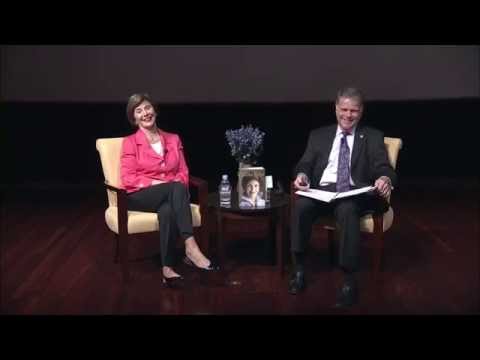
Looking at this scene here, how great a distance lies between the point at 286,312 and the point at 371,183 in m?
1.05

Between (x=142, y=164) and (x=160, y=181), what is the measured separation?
0.16 meters

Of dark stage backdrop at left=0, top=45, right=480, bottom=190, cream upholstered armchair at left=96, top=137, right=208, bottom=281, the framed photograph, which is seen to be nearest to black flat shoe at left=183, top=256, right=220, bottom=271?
cream upholstered armchair at left=96, top=137, right=208, bottom=281

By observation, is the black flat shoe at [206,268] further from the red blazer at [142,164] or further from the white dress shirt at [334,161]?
the white dress shirt at [334,161]

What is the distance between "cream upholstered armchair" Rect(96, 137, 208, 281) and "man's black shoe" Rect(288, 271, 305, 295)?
0.68 meters

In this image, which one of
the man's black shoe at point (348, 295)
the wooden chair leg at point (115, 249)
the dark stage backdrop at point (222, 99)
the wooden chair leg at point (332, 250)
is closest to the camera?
the man's black shoe at point (348, 295)

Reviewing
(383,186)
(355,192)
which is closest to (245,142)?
(355,192)

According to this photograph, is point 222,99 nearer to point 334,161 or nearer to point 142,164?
point 142,164

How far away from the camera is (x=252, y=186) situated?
452 cm

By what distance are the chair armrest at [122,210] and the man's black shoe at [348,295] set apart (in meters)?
1.36

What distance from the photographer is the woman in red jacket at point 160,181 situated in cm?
445

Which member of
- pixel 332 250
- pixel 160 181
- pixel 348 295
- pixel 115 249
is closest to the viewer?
pixel 348 295

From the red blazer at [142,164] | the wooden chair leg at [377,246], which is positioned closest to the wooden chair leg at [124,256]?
the red blazer at [142,164]

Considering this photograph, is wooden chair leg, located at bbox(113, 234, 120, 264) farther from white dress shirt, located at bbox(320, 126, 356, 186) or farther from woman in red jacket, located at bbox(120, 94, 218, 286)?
white dress shirt, located at bbox(320, 126, 356, 186)

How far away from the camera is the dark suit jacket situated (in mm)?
4465
